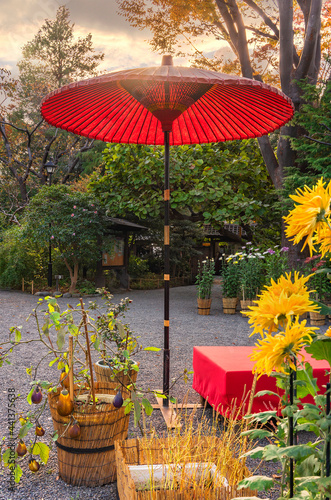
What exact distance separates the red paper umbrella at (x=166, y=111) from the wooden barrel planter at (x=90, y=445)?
93 cm

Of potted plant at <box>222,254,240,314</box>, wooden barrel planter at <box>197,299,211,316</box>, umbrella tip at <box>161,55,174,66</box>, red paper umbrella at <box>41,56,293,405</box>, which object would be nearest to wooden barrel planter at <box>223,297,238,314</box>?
potted plant at <box>222,254,240,314</box>

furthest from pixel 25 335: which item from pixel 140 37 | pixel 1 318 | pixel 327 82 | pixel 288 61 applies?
pixel 140 37

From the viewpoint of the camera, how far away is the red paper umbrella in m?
2.83

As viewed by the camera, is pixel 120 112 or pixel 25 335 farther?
pixel 25 335

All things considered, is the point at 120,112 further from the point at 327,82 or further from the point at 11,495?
the point at 327,82

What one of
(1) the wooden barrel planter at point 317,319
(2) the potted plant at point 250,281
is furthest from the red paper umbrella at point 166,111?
(2) the potted plant at point 250,281

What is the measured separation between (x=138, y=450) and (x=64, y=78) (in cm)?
1956

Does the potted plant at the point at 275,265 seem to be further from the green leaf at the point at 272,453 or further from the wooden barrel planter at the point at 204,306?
the green leaf at the point at 272,453

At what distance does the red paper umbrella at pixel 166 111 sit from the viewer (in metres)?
2.83

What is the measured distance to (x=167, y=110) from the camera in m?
2.91

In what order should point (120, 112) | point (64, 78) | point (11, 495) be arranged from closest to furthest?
point (11, 495)
point (120, 112)
point (64, 78)

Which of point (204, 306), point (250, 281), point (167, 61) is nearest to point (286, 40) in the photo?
point (250, 281)

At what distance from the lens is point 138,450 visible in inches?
76.8

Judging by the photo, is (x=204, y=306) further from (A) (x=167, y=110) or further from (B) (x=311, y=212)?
(B) (x=311, y=212)
